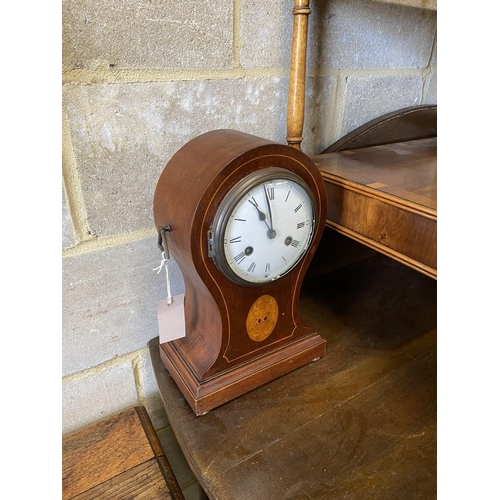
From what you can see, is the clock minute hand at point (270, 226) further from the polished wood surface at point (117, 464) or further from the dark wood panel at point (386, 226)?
the polished wood surface at point (117, 464)

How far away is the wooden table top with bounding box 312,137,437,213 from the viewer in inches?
25.7

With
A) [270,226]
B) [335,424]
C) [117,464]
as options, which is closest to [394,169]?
[270,226]

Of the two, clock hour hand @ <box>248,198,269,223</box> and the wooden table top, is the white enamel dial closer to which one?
clock hour hand @ <box>248,198,269,223</box>

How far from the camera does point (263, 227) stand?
0.58 m

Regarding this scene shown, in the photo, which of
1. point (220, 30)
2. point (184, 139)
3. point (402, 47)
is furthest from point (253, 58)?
point (402, 47)

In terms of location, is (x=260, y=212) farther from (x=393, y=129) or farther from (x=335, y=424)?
(x=393, y=129)

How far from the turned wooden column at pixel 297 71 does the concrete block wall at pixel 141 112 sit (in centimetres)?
9

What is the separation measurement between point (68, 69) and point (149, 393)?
0.68 m

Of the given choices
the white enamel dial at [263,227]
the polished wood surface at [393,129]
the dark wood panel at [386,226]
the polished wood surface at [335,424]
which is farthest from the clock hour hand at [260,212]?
the polished wood surface at [393,129]

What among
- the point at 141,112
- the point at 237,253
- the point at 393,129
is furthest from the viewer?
the point at 393,129

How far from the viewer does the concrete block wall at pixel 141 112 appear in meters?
0.65

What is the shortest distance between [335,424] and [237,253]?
0.31 meters

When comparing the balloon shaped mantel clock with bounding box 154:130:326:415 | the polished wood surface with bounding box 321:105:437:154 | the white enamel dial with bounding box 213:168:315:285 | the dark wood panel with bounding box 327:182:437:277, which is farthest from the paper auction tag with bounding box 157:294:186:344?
the polished wood surface with bounding box 321:105:437:154
